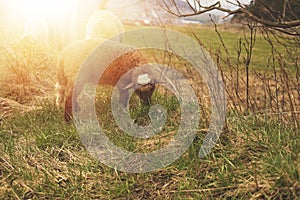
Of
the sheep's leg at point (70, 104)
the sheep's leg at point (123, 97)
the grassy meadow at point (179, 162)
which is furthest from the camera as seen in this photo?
the sheep's leg at point (123, 97)

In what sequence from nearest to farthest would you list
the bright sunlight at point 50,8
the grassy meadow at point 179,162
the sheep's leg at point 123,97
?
the grassy meadow at point 179,162, the sheep's leg at point 123,97, the bright sunlight at point 50,8

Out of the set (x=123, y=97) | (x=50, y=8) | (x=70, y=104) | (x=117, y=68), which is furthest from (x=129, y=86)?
(x=50, y=8)

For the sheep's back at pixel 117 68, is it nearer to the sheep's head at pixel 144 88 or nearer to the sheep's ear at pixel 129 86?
the sheep's ear at pixel 129 86

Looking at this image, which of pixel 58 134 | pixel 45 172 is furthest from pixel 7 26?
pixel 45 172

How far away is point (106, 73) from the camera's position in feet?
14.5

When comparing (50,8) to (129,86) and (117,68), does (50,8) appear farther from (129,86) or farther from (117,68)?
(129,86)

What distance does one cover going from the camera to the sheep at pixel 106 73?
167 inches

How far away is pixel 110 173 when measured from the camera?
2.96m

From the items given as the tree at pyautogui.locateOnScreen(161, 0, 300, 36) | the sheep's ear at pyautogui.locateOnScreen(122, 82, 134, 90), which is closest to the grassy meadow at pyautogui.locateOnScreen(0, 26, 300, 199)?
the tree at pyautogui.locateOnScreen(161, 0, 300, 36)

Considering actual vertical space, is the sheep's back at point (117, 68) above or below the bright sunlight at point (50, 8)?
below

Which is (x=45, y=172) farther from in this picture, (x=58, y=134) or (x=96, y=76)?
(x=96, y=76)

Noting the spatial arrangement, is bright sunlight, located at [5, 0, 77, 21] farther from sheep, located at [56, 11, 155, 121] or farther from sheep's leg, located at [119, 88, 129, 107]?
sheep's leg, located at [119, 88, 129, 107]

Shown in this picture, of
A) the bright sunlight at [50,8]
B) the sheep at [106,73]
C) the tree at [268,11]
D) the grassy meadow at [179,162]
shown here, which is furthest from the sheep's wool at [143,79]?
the bright sunlight at [50,8]

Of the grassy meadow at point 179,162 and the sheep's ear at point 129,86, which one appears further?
the sheep's ear at point 129,86
